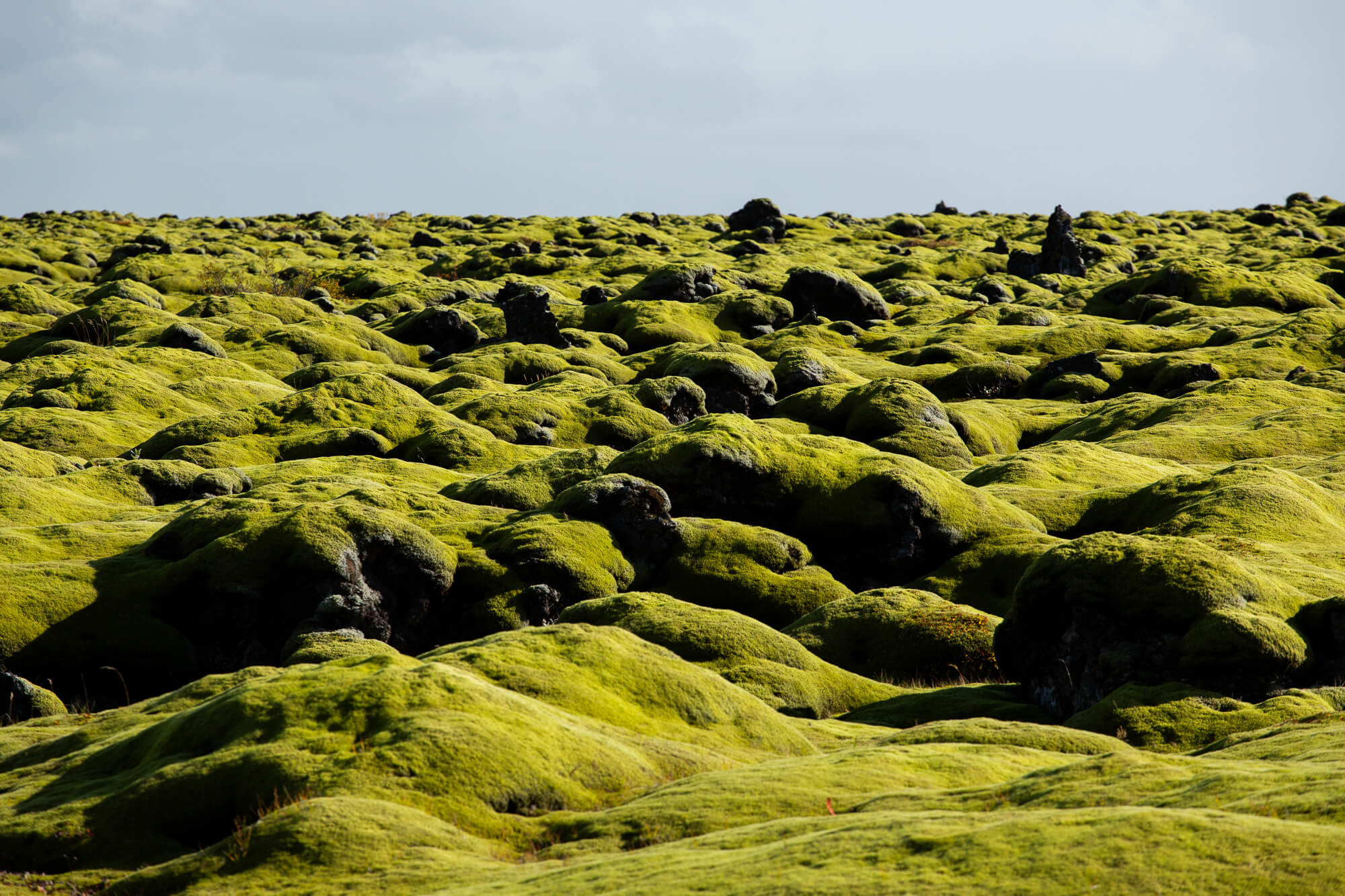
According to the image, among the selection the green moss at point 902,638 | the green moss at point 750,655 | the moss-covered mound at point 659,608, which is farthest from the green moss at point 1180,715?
the green moss at point 902,638

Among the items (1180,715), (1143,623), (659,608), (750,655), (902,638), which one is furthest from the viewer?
(902,638)

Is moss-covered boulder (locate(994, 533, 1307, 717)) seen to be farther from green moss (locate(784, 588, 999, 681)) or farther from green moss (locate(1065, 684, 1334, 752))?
green moss (locate(784, 588, 999, 681))

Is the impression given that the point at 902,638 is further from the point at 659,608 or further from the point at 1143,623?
the point at 1143,623

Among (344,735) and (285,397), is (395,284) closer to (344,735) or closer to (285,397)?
(285,397)

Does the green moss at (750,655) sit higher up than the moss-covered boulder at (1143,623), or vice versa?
the moss-covered boulder at (1143,623)

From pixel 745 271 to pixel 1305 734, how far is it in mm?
102250

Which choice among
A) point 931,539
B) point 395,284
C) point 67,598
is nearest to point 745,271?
point 395,284

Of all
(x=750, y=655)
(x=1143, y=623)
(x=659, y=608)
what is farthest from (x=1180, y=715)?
(x=659, y=608)

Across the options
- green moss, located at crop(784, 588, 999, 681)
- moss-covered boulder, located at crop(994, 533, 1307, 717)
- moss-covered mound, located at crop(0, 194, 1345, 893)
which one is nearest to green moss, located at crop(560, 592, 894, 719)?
moss-covered mound, located at crop(0, 194, 1345, 893)

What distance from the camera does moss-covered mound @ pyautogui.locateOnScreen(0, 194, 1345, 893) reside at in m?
13.6

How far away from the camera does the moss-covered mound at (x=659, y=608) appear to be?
13.6m

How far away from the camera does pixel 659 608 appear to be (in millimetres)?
27703

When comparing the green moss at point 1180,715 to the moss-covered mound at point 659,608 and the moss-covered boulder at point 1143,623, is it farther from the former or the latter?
the moss-covered boulder at point 1143,623

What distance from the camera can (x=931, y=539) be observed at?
38031 mm
